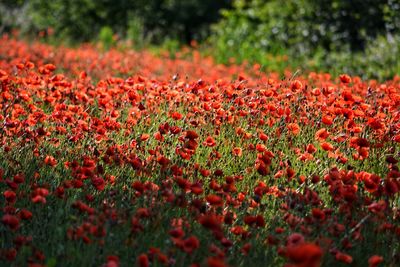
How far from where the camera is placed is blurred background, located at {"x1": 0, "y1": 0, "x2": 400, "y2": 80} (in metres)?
10.4

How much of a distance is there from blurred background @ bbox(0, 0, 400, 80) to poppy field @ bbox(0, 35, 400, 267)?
456 centimetres

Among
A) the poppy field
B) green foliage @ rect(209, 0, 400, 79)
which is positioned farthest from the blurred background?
the poppy field

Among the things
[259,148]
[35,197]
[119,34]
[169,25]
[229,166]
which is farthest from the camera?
[169,25]

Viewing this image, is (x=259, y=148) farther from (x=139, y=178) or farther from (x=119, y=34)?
(x=119, y=34)

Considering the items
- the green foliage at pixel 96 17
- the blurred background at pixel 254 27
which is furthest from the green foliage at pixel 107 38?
the green foliage at pixel 96 17

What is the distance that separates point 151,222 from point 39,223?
0.59 meters

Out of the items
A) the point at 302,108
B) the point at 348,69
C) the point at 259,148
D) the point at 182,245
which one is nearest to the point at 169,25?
the point at 348,69

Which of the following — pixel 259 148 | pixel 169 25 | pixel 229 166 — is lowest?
pixel 169 25

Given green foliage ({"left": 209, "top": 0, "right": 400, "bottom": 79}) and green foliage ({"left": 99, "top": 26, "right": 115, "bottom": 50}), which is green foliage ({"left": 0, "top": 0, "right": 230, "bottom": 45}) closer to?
green foliage ({"left": 99, "top": 26, "right": 115, "bottom": 50})

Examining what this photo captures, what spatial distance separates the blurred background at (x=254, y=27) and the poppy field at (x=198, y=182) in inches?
180

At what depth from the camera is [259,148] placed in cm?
411

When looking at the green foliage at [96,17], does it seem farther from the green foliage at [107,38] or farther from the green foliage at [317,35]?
the green foliage at [317,35]

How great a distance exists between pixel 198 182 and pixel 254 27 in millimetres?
9709

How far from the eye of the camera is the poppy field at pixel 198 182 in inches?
125
